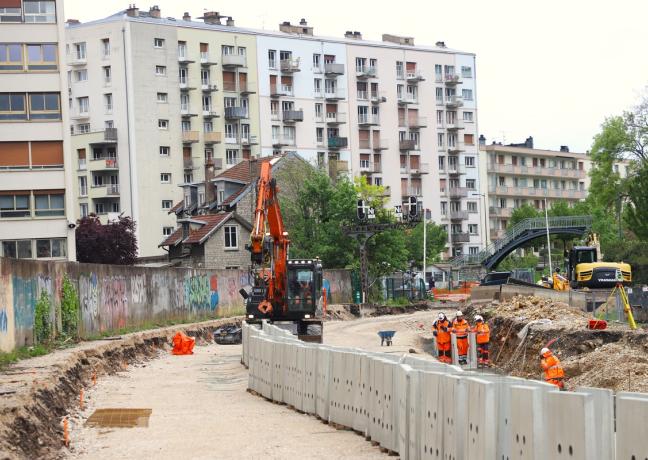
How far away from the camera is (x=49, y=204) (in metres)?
60.4

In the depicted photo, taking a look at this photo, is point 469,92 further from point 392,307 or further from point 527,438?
point 527,438

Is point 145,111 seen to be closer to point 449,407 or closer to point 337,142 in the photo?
point 337,142

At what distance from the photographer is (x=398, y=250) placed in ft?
267

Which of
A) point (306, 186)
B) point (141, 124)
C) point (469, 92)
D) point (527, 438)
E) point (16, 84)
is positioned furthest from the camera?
point (469, 92)

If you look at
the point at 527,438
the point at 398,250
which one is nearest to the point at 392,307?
the point at 398,250

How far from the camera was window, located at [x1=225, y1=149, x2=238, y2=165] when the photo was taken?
106m

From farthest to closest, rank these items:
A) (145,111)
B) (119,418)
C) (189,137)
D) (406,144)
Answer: (406,144), (189,137), (145,111), (119,418)

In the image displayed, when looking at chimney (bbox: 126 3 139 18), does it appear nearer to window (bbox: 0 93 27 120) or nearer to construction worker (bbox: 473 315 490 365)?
window (bbox: 0 93 27 120)

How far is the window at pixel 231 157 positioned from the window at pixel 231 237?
23.3 m

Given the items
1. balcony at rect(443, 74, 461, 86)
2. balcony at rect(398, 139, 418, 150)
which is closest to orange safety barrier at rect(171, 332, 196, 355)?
balcony at rect(398, 139, 418, 150)

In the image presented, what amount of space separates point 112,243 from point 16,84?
1179 inches

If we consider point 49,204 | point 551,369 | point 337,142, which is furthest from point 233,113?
point 551,369

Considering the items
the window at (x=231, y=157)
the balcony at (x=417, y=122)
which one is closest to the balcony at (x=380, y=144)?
the balcony at (x=417, y=122)

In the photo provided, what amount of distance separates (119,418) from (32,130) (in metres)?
40.5
